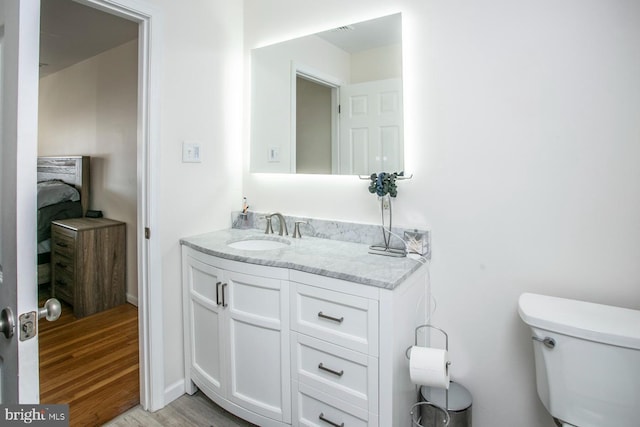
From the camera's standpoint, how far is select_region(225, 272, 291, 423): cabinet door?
1.61 metres

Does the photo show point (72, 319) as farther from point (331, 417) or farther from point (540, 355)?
point (540, 355)

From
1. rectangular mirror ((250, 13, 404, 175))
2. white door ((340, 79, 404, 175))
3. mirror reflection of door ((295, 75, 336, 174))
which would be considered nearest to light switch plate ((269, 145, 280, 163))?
rectangular mirror ((250, 13, 404, 175))

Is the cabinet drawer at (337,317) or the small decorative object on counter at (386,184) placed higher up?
the small decorative object on counter at (386,184)

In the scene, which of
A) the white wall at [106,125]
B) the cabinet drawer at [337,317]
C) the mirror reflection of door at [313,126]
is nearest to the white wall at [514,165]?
the mirror reflection of door at [313,126]

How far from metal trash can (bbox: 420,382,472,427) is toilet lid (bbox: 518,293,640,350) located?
0.51 meters

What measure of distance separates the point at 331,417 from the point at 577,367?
92cm

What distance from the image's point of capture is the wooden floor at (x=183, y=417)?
1.83 metres

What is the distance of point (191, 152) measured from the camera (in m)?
2.09

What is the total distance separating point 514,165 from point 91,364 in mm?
2772

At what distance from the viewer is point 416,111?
5.78 feet

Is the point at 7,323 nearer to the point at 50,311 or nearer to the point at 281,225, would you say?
the point at 50,311

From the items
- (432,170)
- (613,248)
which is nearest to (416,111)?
(432,170)

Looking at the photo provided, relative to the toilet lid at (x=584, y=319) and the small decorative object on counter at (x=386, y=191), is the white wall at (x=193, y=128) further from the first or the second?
the toilet lid at (x=584, y=319)

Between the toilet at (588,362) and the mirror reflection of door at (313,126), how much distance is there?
1.25m
